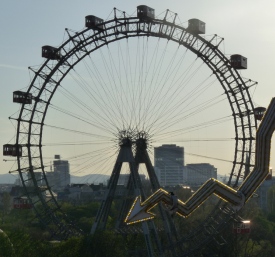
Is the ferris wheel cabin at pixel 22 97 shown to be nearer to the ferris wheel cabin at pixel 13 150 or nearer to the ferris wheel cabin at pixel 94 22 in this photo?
the ferris wheel cabin at pixel 13 150

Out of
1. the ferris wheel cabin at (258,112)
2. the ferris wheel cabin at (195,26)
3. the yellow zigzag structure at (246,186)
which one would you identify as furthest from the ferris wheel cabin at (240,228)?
the yellow zigzag structure at (246,186)

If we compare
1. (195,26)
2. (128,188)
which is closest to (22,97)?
(128,188)

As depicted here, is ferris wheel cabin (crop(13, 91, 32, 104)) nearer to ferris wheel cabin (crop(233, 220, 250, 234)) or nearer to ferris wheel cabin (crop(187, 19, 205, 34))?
ferris wheel cabin (crop(187, 19, 205, 34))

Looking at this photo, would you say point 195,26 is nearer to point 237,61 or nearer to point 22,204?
point 237,61

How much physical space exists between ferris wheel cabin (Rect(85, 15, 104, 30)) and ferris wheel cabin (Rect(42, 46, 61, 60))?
431 cm

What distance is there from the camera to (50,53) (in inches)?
2761

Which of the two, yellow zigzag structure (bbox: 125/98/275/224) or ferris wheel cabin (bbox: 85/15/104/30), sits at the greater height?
ferris wheel cabin (bbox: 85/15/104/30)

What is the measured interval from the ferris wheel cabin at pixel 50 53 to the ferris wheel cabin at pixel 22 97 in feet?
14.1

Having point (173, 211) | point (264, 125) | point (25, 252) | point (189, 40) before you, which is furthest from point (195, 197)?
point (189, 40)

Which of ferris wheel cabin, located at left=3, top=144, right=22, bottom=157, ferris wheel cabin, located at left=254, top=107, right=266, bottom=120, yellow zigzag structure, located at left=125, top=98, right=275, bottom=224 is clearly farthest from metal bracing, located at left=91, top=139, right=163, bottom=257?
yellow zigzag structure, located at left=125, top=98, right=275, bottom=224

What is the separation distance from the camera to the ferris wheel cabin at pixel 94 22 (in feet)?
224

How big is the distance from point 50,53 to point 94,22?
5.59 metres

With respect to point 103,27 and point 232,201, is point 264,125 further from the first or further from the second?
point 103,27

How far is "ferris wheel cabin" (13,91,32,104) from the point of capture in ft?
230
